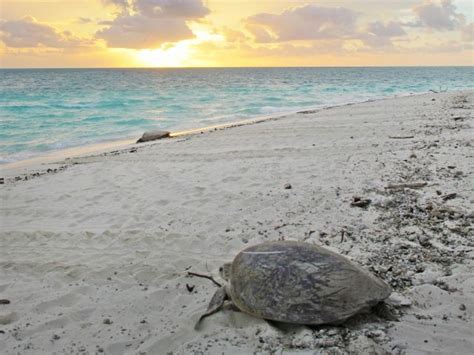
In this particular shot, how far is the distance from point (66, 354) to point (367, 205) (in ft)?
13.7

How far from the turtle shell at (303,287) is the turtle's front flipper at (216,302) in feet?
0.45

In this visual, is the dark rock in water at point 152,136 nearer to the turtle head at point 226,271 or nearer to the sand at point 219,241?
the sand at point 219,241

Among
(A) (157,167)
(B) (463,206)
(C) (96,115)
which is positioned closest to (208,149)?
(A) (157,167)

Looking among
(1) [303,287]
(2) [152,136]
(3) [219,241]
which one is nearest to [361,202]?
(3) [219,241]

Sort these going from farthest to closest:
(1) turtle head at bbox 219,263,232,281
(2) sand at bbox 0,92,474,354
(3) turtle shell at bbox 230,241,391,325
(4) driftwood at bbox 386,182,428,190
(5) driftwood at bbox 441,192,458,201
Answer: (4) driftwood at bbox 386,182,428,190, (5) driftwood at bbox 441,192,458,201, (1) turtle head at bbox 219,263,232,281, (2) sand at bbox 0,92,474,354, (3) turtle shell at bbox 230,241,391,325

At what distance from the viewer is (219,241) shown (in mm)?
5129

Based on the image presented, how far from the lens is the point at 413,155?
27.1ft

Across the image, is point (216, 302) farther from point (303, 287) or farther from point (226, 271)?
point (303, 287)

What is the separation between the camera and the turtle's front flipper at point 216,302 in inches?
141

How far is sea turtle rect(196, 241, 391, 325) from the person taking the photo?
3.15 metres

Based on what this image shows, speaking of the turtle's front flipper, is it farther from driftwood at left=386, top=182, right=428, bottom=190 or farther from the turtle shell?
driftwood at left=386, top=182, right=428, bottom=190

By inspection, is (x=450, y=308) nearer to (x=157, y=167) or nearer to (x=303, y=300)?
(x=303, y=300)

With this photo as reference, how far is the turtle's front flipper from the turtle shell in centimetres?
14

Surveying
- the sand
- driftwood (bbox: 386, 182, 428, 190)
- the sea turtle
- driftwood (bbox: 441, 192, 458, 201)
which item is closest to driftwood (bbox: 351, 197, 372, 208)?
the sand
